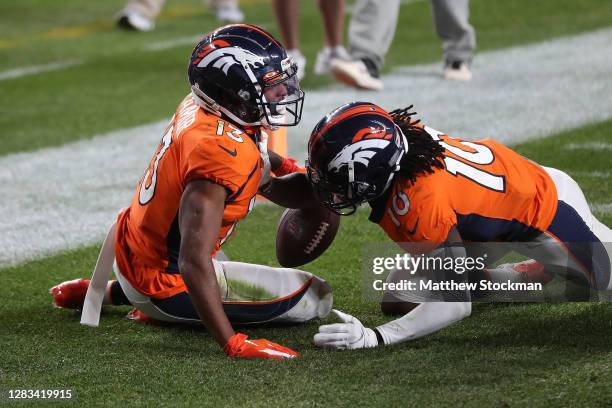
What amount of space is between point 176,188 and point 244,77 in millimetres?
392

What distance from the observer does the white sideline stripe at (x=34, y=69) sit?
27.1 feet

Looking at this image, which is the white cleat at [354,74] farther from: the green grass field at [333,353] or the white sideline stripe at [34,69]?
the white sideline stripe at [34,69]

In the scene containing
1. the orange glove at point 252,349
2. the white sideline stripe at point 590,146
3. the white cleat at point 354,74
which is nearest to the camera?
the orange glove at point 252,349

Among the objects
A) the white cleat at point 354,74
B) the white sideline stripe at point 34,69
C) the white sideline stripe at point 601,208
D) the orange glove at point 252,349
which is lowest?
the white sideline stripe at point 34,69

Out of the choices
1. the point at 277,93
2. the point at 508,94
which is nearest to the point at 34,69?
the point at 508,94

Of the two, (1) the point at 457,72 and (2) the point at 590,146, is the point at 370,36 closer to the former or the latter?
(1) the point at 457,72

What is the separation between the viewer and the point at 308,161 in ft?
10.9

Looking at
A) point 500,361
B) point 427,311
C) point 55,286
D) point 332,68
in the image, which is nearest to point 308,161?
point 427,311

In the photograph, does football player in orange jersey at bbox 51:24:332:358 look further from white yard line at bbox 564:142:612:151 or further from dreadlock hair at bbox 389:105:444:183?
white yard line at bbox 564:142:612:151

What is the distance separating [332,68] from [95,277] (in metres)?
3.61

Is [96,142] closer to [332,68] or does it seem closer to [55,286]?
[332,68]

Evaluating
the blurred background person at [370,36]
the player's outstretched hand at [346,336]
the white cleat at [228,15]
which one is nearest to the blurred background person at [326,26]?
the blurred background person at [370,36]

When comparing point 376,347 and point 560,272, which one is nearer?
point 376,347

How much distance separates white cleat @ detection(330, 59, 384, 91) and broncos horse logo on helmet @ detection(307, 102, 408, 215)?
12.1 feet
